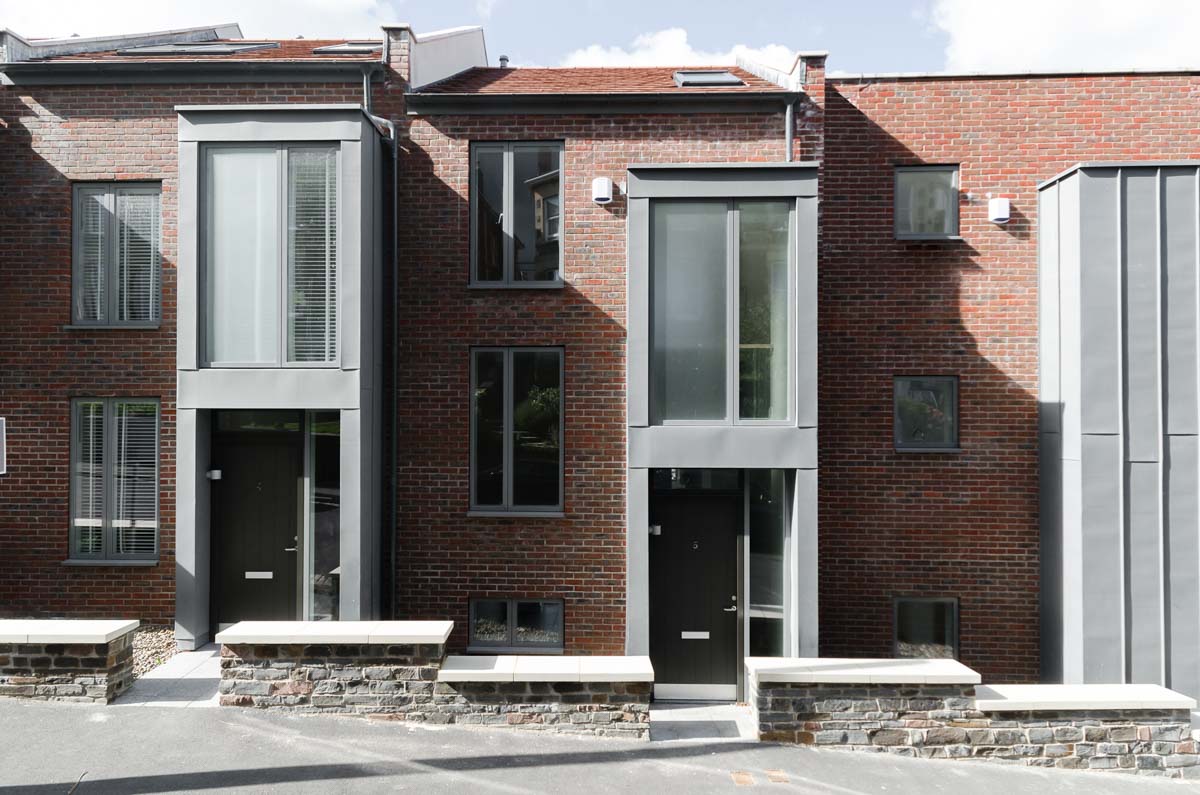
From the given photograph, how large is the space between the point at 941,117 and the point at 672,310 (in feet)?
15.3

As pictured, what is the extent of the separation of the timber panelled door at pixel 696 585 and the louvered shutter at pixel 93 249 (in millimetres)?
7030

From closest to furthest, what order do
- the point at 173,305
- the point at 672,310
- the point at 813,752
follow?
the point at 813,752 → the point at 672,310 → the point at 173,305

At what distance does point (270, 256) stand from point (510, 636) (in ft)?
16.3

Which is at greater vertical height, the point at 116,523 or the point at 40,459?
the point at 40,459

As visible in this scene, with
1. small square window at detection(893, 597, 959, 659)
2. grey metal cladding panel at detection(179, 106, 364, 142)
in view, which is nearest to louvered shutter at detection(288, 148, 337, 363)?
grey metal cladding panel at detection(179, 106, 364, 142)

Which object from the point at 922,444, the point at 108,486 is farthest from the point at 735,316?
the point at 108,486

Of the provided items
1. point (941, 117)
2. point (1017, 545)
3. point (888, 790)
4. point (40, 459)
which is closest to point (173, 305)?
point (40, 459)

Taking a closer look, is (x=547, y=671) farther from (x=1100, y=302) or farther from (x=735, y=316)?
(x=1100, y=302)

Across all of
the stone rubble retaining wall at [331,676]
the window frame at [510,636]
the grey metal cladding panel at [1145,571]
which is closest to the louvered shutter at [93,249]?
the stone rubble retaining wall at [331,676]

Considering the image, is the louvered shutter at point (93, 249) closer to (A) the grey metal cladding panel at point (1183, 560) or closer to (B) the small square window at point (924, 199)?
(B) the small square window at point (924, 199)

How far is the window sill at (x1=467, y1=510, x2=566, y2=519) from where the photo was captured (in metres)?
9.06

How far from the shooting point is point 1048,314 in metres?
9.50

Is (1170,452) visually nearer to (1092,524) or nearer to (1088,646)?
(1092,524)

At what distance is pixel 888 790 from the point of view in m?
6.34
